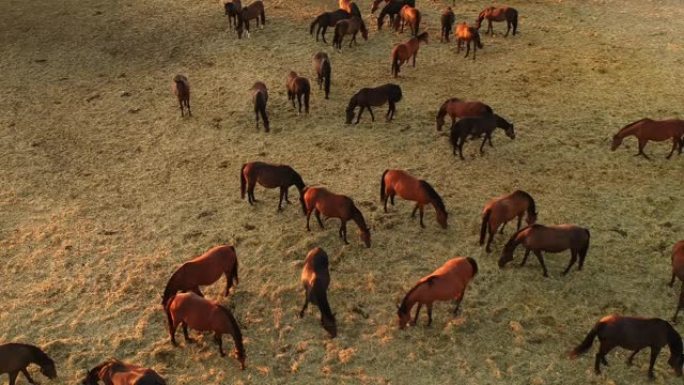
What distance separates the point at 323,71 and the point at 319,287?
686 centimetres

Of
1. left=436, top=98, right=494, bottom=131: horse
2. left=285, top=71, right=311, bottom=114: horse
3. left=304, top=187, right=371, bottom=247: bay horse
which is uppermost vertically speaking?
left=285, top=71, right=311, bottom=114: horse

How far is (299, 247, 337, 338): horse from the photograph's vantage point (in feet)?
23.7

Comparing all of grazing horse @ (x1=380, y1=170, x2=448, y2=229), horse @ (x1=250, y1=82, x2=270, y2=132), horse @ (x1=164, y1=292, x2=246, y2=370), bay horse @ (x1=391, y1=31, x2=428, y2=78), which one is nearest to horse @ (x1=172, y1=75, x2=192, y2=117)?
horse @ (x1=250, y1=82, x2=270, y2=132)

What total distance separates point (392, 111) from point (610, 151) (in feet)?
13.3

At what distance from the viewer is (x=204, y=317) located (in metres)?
6.75

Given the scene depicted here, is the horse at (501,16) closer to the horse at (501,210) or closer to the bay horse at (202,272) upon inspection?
the horse at (501,210)

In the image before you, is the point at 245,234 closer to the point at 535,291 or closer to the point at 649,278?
the point at 535,291

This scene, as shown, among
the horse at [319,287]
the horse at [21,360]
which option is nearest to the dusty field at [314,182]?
the horse at [319,287]

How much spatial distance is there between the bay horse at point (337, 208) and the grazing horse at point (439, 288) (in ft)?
4.92

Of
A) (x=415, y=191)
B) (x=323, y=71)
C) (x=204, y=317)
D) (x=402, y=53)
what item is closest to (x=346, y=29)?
(x=402, y=53)

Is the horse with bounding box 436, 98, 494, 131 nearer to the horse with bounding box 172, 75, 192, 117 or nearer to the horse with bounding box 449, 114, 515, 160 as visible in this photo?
the horse with bounding box 449, 114, 515, 160

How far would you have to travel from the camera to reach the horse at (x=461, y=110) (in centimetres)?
1127

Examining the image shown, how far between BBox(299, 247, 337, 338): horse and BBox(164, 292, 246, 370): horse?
987 mm

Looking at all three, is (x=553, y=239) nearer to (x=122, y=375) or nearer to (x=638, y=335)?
(x=638, y=335)
